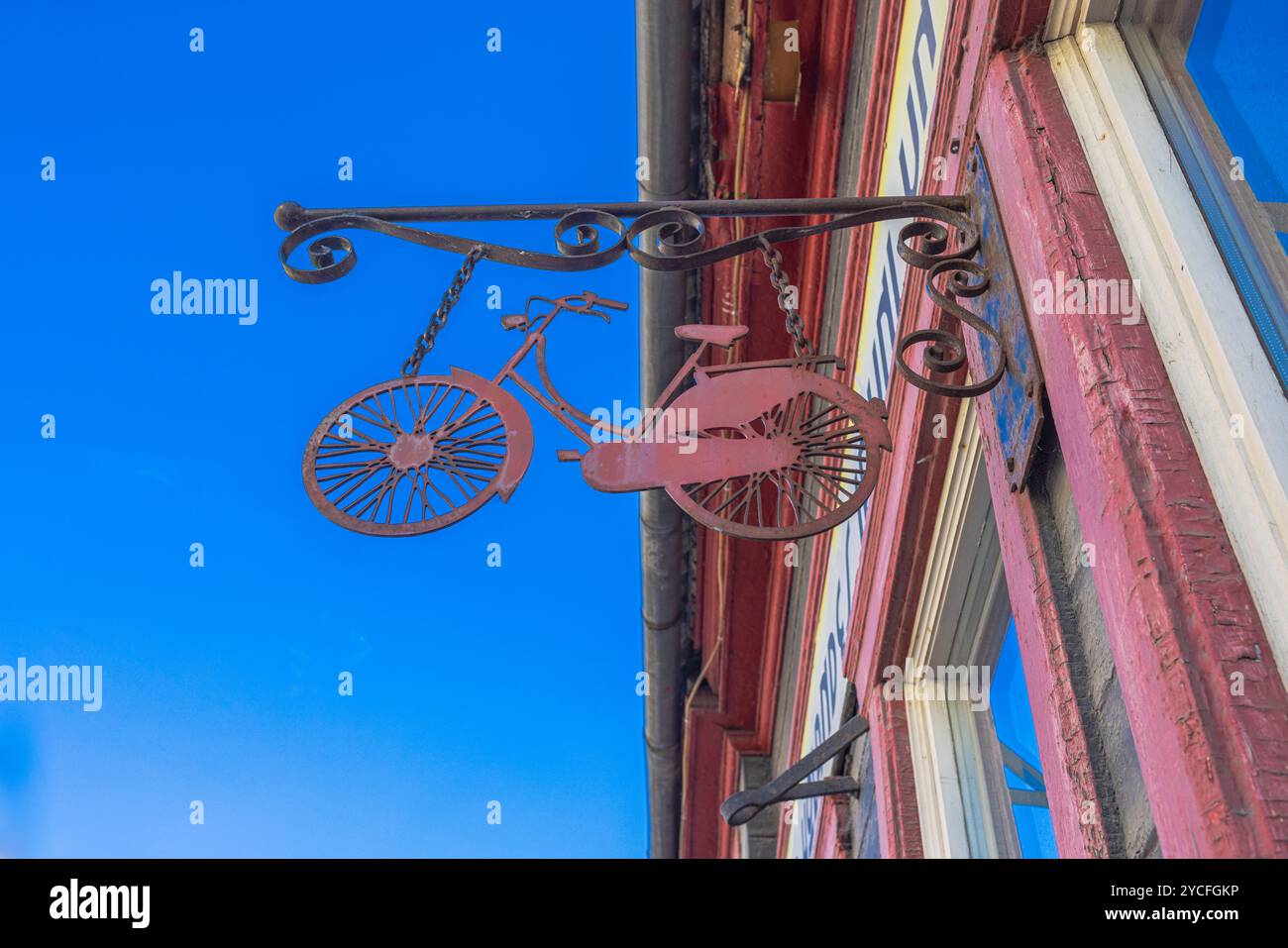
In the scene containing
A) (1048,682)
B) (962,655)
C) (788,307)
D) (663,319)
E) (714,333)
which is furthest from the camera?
(663,319)

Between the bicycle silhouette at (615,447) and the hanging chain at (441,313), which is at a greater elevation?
the hanging chain at (441,313)

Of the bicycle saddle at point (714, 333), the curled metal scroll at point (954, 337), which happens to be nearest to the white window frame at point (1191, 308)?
the curled metal scroll at point (954, 337)

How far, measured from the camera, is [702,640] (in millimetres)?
7566

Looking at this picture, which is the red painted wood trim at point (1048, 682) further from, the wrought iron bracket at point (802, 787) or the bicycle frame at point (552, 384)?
the wrought iron bracket at point (802, 787)

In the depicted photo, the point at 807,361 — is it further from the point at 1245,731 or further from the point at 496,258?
the point at 1245,731

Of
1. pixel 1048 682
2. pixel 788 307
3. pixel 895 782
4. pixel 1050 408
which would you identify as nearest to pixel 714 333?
pixel 788 307

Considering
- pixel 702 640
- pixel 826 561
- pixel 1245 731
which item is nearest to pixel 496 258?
pixel 1245 731

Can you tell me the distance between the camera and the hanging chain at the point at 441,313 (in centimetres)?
262

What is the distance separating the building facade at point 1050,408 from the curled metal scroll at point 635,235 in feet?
0.35

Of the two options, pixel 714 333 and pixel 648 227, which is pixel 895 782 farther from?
pixel 648 227

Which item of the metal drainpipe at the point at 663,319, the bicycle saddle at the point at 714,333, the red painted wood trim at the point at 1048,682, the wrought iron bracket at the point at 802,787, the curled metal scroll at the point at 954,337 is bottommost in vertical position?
the red painted wood trim at the point at 1048,682

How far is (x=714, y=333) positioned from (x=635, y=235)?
0.28 meters

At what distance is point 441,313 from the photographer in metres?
2.73
